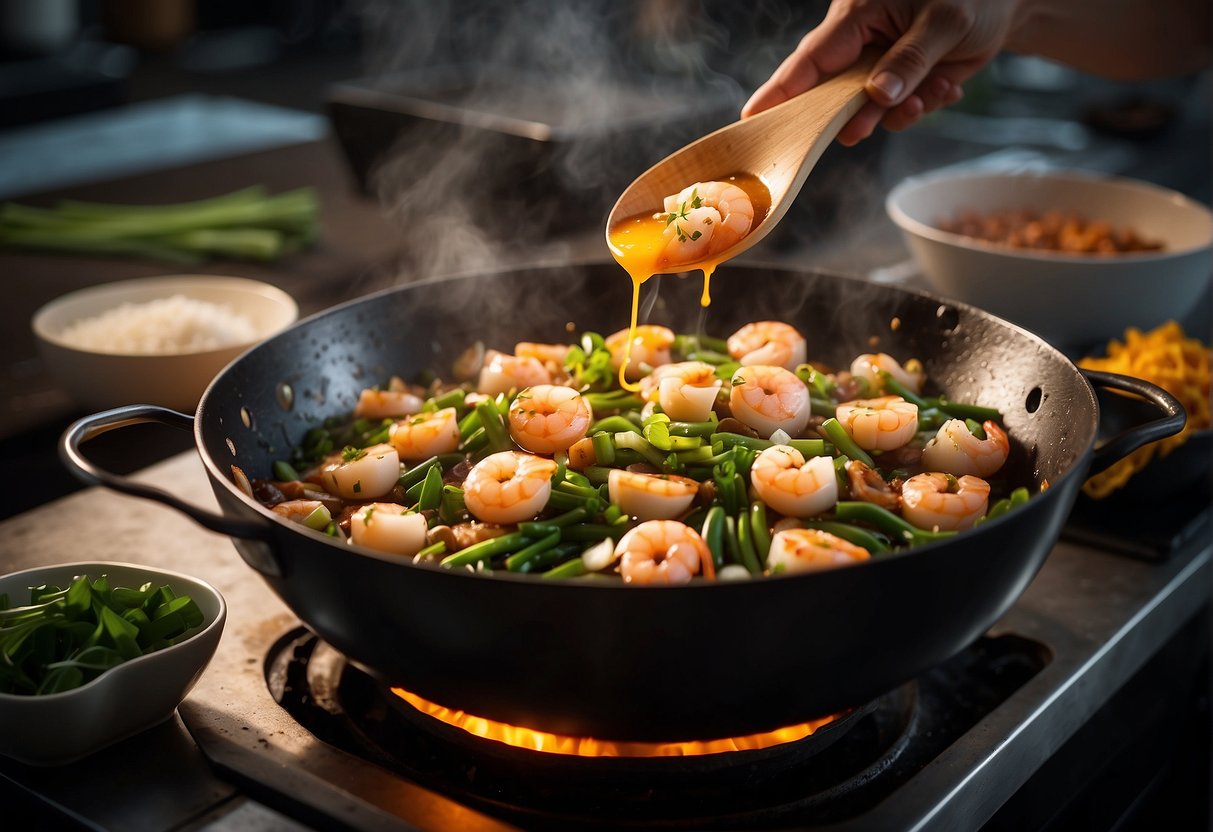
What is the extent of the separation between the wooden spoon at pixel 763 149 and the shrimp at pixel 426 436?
0.43 metres

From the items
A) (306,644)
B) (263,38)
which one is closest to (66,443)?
(306,644)

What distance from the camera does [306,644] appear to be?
1.83 meters

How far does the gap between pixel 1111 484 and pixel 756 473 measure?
930 millimetres

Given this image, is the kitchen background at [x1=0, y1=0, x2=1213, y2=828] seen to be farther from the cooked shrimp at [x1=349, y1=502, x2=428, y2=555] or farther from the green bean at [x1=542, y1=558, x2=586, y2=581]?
the green bean at [x1=542, y1=558, x2=586, y2=581]

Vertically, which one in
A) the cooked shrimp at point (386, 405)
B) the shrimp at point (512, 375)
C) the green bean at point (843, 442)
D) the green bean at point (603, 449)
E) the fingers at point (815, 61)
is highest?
the fingers at point (815, 61)

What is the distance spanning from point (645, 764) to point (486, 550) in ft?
1.16

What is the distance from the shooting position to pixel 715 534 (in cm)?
151

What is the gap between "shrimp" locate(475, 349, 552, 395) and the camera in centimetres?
202

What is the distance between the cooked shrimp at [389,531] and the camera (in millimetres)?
1535

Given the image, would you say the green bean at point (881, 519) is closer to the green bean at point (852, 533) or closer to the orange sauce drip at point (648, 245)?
the green bean at point (852, 533)

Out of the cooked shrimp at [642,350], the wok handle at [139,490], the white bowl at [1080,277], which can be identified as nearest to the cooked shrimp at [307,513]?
the wok handle at [139,490]

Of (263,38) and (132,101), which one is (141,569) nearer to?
(132,101)

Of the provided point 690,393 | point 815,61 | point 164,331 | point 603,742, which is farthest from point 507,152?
point 603,742

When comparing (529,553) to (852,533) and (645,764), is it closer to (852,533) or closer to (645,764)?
(645,764)
